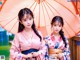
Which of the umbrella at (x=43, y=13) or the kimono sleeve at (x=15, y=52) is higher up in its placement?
the umbrella at (x=43, y=13)

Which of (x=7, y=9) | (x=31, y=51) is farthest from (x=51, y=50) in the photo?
(x=7, y=9)

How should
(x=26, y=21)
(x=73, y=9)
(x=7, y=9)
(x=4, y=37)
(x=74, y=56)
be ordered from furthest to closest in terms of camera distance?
(x=74, y=56) < (x=4, y=37) < (x=73, y=9) < (x=7, y=9) < (x=26, y=21)

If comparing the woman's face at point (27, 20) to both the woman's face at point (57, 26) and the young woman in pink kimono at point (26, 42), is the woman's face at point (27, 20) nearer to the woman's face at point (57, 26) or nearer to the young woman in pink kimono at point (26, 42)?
the young woman in pink kimono at point (26, 42)

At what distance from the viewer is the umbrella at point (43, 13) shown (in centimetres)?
203

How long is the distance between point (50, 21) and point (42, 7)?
16 cm

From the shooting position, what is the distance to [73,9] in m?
2.17

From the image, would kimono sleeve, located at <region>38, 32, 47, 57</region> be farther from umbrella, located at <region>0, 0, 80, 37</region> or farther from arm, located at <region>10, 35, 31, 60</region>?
umbrella, located at <region>0, 0, 80, 37</region>

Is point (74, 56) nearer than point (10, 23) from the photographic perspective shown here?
No

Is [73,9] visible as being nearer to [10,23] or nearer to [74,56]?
[10,23]

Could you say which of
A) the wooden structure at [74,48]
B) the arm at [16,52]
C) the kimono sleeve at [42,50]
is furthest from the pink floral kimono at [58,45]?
the wooden structure at [74,48]

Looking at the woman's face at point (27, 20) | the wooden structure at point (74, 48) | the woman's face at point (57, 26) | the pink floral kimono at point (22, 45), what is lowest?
the wooden structure at point (74, 48)

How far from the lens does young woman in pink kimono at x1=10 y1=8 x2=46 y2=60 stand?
72.0 inches

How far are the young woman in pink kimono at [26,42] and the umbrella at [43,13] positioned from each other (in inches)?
7.9

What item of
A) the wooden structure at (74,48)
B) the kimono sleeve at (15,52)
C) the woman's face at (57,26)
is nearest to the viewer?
the kimono sleeve at (15,52)
